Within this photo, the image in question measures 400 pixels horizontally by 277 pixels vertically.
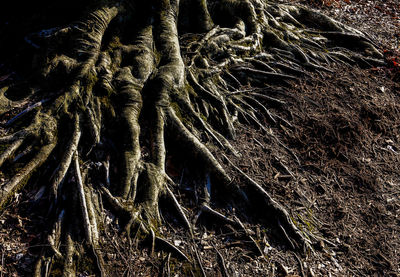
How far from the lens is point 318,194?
5.88 metres

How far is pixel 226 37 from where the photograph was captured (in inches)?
300

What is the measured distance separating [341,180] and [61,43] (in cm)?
577

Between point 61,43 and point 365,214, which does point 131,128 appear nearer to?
point 61,43

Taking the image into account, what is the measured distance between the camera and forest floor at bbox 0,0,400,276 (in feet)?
14.4

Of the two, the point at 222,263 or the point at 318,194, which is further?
the point at 318,194

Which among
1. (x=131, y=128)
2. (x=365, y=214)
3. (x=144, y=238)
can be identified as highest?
(x=131, y=128)

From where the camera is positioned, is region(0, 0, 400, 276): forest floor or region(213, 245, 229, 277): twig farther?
region(213, 245, 229, 277): twig

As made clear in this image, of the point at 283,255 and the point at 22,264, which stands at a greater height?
the point at 22,264

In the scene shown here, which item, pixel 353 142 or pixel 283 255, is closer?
pixel 283 255

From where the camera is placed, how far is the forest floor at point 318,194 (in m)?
4.40

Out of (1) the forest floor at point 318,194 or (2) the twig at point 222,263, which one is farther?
(2) the twig at point 222,263

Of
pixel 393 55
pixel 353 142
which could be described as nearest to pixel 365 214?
pixel 353 142

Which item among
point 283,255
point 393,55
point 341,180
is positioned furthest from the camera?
point 393,55

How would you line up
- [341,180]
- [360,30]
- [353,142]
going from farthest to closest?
1. [360,30]
2. [353,142]
3. [341,180]
